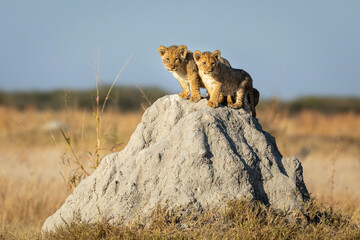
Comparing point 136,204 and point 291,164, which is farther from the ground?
point 291,164

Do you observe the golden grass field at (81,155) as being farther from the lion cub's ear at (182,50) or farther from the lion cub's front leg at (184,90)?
the lion cub's ear at (182,50)

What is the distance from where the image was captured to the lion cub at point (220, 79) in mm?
6266

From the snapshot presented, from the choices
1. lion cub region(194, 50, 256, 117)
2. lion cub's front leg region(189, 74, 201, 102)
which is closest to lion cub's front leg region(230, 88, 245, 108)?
lion cub region(194, 50, 256, 117)

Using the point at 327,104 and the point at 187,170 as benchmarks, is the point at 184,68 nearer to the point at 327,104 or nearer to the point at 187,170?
the point at 187,170

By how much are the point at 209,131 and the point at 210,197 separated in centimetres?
87

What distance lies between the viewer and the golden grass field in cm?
895

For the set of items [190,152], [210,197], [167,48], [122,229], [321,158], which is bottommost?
[321,158]

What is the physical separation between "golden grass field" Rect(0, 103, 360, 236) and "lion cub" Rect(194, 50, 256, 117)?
2.05 m

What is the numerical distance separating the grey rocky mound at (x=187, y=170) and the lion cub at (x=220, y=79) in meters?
0.21

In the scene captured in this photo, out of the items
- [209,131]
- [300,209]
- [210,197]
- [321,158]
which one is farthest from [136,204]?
[321,158]

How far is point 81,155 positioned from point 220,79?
3.54 meters

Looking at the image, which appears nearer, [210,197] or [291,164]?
[210,197]

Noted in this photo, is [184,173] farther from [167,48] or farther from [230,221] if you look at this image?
[167,48]

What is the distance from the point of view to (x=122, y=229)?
5.39 meters
